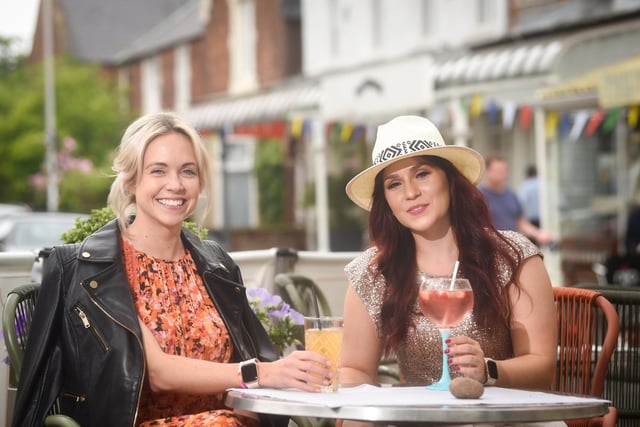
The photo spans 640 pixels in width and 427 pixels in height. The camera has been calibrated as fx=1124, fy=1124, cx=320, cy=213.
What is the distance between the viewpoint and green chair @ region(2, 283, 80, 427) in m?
3.25

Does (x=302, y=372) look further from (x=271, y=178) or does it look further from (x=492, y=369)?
(x=271, y=178)

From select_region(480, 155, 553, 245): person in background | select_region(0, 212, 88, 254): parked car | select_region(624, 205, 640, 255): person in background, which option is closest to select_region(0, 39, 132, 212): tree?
select_region(0, 212, 88, 254): parked car

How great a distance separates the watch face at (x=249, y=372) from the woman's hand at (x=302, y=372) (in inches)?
4.7

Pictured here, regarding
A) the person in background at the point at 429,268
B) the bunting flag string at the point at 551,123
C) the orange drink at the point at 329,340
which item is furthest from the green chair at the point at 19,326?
the bunting flag string at the point at 551,123

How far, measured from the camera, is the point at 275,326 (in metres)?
4.77

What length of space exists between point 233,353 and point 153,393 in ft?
1.00

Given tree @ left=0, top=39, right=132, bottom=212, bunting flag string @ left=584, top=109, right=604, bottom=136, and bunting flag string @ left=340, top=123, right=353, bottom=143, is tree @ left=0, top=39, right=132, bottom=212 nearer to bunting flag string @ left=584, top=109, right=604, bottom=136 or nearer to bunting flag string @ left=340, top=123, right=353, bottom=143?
bunting flag string @ left=340, top=123, right=353, bottom=143

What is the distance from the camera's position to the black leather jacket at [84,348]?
329 cm

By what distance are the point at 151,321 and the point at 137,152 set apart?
55 cm

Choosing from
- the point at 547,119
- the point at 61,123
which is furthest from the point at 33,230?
the point at 61,123

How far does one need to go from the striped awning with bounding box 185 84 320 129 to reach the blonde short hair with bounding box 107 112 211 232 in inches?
622

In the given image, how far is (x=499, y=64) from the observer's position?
15148mm

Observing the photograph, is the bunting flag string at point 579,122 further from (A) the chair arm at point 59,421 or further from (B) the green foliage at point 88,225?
(A) the chair arm at point 59,421

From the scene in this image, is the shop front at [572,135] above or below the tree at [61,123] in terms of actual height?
below
